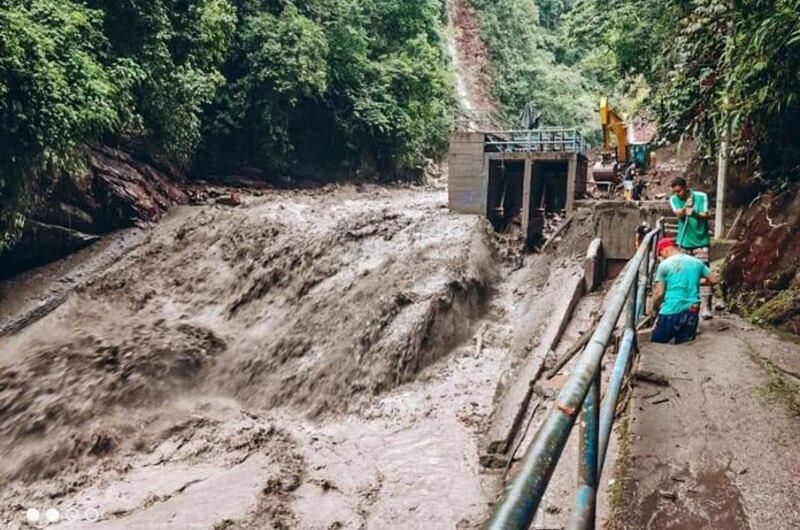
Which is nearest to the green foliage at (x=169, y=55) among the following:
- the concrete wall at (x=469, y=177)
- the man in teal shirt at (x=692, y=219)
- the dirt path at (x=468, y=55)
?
the concrete wall at (x=469, y=177)

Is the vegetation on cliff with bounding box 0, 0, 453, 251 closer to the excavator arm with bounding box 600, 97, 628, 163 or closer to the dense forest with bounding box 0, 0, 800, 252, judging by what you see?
the dense forest with bounding box 0, 0, 800, 252

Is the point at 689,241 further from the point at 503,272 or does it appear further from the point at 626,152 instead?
the point at 626,152

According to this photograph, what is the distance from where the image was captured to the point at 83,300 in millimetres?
12836

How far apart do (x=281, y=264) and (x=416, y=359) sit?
4.55 m

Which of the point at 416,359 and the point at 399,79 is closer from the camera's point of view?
the point at 416,359

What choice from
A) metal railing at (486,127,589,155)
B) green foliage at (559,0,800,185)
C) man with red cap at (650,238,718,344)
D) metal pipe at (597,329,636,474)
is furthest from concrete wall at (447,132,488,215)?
metal pipe at (597,329,636,474)

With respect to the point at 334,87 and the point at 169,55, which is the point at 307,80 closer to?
the point at 334,87

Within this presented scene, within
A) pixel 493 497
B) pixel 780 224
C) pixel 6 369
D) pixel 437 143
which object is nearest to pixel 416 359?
pixel 493 497

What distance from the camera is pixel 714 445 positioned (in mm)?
3344

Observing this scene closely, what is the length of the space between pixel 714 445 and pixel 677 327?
2.26 metres

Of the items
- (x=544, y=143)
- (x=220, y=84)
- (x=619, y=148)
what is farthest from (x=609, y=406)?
(x=220, y=84)

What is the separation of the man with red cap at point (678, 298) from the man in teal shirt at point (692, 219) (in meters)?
1.08

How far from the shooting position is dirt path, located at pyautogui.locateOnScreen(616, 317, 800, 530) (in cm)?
272

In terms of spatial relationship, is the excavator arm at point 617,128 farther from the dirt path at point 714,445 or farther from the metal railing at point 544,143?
the dirt path at point 714,445
